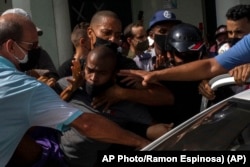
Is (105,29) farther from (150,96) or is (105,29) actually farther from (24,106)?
(24,106)

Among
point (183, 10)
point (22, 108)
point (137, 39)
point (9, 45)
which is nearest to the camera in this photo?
point (22, 108)

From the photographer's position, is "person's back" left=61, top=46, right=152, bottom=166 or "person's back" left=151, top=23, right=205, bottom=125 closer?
"person's back" left=61, top=46, right=152, bottom=166

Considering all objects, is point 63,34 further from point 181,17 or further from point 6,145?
point 6,145

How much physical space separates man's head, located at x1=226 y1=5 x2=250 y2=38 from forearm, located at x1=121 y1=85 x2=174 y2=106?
0.99 m

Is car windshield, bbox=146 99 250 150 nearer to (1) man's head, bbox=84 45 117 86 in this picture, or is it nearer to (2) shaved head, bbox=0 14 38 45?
(1) man's head, bbox=84 45 117 86

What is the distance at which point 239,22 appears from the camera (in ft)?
11.6

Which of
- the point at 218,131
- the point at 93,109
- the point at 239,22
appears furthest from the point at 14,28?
the point at 239,22

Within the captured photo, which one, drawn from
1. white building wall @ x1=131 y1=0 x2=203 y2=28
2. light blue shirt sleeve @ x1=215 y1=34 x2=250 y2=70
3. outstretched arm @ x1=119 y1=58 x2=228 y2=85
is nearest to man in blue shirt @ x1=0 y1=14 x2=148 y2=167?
outstretched arm @ x1=119 y1=58 x2=228 y2=85

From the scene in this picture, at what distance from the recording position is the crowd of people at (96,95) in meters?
2.08

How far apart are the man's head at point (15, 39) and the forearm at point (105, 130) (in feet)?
1.30

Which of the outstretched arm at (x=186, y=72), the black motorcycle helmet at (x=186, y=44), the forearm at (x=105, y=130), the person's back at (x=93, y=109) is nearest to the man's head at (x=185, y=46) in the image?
the black motorcycle helmet at (x=186, y=44)

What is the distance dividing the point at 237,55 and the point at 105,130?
1.02m

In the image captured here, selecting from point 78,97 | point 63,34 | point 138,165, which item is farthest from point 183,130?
point 63,34

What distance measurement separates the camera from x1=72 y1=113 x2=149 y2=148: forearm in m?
2.15
